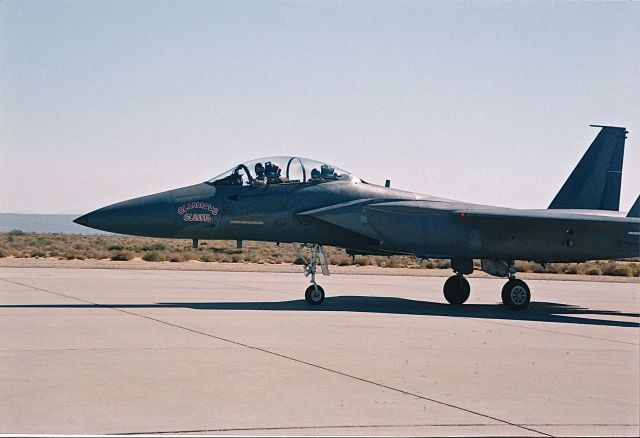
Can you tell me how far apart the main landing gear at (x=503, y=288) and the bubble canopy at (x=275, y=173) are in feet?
11.8

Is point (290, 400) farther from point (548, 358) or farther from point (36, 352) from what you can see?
point (548, 358)

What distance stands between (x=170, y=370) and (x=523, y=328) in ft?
23.4

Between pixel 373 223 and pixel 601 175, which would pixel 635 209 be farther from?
pixel 373 223

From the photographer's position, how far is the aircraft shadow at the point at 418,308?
15.6 meters

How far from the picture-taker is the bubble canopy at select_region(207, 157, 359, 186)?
16938 millimetres

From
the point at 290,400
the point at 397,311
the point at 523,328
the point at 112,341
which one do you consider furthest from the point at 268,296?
the point at 290,400

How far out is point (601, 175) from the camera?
2116cm

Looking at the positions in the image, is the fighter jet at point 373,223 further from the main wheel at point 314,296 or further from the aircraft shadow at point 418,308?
the aircraft shadow at point 418,308

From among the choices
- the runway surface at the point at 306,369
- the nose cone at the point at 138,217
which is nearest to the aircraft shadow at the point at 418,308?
the runway surface at the point at 306,369

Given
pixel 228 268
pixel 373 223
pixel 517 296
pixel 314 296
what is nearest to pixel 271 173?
pixel 373 223

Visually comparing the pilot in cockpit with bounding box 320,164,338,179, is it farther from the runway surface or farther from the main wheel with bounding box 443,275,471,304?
the main wheel with bounding box 443,275,471,304

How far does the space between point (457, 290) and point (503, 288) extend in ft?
3.89

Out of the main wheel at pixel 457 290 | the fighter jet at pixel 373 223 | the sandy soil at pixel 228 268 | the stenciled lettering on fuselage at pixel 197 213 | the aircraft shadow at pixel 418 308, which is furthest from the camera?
the sandy soil at pixel 228 268

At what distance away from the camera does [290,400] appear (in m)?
7.25
